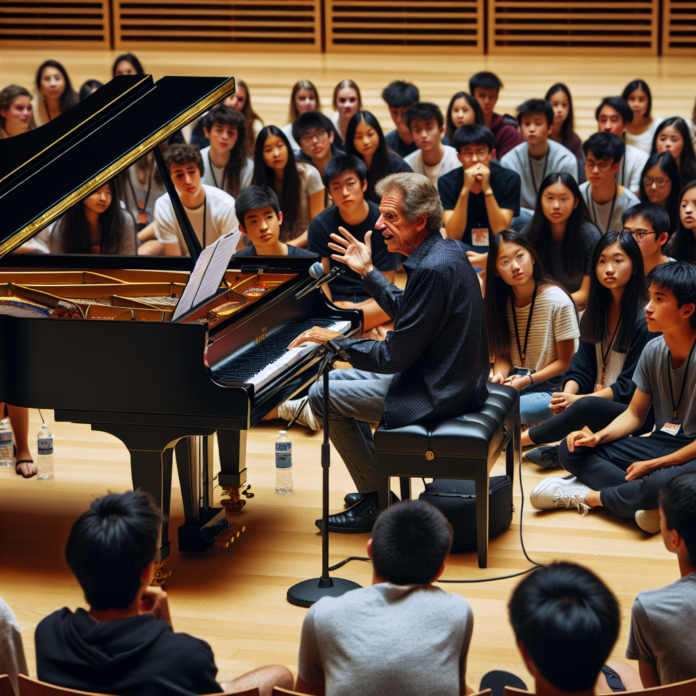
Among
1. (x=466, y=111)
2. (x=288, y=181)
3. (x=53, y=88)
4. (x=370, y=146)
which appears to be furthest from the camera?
(x=53, y=88)

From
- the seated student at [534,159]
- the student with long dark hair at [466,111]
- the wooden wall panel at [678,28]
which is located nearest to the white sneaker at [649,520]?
the seated student at [534,159]

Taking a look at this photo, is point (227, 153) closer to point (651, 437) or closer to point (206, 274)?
point (206, 274)

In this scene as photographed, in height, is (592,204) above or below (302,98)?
below

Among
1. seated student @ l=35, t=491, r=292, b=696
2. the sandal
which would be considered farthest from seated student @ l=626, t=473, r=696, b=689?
the sandal

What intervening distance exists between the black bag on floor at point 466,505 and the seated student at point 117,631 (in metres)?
1.64

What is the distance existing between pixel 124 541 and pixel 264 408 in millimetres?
1267

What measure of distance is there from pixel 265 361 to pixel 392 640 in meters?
1.71

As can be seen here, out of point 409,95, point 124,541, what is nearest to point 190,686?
point 124,541

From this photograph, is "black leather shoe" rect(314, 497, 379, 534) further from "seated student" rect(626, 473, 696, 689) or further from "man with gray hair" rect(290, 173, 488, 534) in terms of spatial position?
"seated student" rect(626, 473, 696, 689)

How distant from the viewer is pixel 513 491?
13.0 ft

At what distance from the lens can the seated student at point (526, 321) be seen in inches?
168

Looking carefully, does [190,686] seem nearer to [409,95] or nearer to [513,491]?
[513,491]

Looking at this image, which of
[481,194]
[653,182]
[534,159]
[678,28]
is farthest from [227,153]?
[678,28]

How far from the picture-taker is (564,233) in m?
5.20
